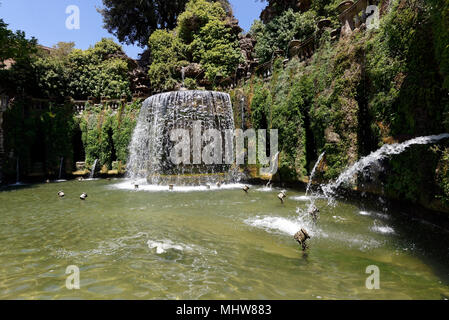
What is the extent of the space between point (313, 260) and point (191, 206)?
4924 millimetres

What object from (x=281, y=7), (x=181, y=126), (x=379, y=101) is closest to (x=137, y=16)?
(x=281, y=7)

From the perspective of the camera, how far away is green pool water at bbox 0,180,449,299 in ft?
10.4

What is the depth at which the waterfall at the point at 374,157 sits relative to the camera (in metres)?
5.28

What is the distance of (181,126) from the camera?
14406 mm

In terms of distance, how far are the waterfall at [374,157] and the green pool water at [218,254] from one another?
1.42m

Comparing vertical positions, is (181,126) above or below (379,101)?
above

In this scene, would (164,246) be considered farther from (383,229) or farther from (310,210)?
(383,229)

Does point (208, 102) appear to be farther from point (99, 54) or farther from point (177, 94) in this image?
point (99, 54)

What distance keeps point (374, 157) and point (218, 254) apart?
5.49m

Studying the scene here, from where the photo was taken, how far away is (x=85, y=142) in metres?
20.3

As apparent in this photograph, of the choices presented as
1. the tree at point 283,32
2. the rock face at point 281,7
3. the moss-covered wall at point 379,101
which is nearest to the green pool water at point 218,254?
the moss-covered wall at point 379,101

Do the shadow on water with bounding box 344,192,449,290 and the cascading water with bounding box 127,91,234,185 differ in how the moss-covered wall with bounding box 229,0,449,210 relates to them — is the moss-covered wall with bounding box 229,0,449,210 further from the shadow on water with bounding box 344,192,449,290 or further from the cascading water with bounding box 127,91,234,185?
the cascading water with bounding box 127,91,234,185

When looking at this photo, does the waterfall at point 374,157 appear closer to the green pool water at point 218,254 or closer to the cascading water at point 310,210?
the cascading water at point 310,210
